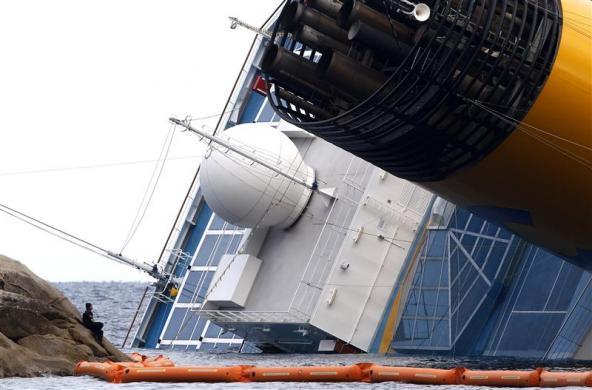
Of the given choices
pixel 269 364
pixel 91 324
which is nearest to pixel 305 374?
pixel 91 324

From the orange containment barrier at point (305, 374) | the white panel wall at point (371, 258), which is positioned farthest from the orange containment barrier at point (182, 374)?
the white panel wall at point (371, 258)

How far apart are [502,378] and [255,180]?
19221 millimetres

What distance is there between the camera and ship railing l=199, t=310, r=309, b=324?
4647 centimetres

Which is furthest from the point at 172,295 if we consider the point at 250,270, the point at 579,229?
the point at 579,229

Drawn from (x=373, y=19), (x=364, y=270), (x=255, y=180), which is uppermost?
(x=373, y=19)

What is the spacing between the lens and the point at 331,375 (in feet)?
105

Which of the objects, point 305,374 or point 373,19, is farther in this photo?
point 305,374

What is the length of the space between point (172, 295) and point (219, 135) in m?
13.1

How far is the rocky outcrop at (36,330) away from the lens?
1305 inches

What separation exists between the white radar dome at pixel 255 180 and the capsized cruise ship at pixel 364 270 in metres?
0.05

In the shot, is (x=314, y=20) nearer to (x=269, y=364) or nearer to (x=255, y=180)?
(x=269, y=364)

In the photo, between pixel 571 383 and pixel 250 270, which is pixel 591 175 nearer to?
pixel 571 383

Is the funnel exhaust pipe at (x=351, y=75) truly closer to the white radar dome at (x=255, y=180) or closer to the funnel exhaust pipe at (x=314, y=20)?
the funnel exhaust pipe at (x=314, y=20)

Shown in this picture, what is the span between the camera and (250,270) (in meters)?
49.6
